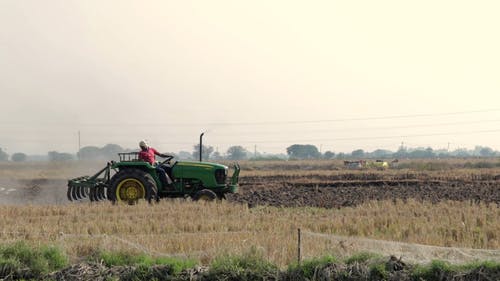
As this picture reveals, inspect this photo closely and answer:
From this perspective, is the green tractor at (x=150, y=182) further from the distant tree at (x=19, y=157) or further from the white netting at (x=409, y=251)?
the distant tree at (x=19, y=157)

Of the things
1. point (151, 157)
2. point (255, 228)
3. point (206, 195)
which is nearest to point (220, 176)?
point (206, 195)

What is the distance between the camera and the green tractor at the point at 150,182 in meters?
18.7

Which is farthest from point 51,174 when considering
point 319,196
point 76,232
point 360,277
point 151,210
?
point 360,277

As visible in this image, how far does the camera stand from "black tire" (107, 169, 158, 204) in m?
18.6

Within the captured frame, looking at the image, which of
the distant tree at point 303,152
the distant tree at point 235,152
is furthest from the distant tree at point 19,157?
the distant tree at point 303,152

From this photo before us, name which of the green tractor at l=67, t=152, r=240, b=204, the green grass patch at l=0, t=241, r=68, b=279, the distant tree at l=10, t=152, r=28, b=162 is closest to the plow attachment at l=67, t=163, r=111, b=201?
the green tractor at l=67, t=152, r=240, b=204

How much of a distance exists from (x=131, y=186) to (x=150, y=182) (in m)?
0.66

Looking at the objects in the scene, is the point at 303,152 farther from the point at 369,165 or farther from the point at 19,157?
the point at 369,165

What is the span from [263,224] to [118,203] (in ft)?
21.1

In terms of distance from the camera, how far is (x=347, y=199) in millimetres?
22719

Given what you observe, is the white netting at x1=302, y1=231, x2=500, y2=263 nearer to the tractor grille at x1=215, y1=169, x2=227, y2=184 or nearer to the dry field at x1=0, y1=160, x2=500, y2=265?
the dry field at x1=0, y1=160, x2=500, y2=265

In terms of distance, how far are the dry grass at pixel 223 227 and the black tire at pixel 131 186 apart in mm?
777

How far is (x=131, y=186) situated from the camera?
1875cm

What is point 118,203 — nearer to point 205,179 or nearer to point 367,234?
point 205,179
